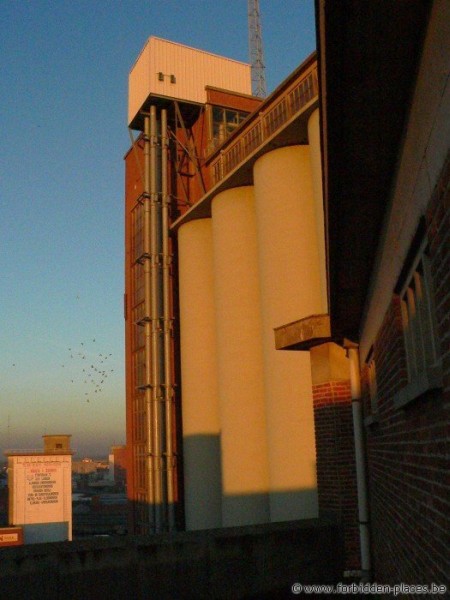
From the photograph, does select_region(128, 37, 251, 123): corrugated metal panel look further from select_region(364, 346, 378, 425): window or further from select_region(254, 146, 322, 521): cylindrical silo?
select_region(364, 346, 378, 425): window

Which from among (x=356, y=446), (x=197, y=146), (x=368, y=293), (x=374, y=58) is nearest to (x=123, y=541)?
(x=356, y=446)

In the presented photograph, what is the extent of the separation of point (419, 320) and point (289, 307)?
490 inches

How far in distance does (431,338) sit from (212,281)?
2030cm

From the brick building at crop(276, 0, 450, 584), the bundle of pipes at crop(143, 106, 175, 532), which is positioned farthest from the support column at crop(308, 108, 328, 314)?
the bundle of pipes at crop(143, 106, 175, 532)

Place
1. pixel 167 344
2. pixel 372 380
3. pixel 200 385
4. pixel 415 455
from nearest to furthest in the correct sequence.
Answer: pixel 415 455, pixel 372 380, pixel 200 385, pixel 167 344

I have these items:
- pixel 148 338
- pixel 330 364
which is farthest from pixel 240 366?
pixel 330 364

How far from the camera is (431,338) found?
4.25 metres

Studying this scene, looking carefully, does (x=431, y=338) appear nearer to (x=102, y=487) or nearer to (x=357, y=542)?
(x=357, y=542)

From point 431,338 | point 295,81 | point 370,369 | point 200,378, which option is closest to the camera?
point 431,338

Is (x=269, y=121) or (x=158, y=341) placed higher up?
(x=269, y=121)

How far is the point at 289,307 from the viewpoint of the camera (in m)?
17.1

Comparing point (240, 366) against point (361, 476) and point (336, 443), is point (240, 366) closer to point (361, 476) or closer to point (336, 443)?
point (336, 443)

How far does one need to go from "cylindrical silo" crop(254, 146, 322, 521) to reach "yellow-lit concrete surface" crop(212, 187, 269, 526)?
7.14 feet

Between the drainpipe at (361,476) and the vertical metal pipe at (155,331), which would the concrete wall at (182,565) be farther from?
the vertical metal pipe at (155,331)
